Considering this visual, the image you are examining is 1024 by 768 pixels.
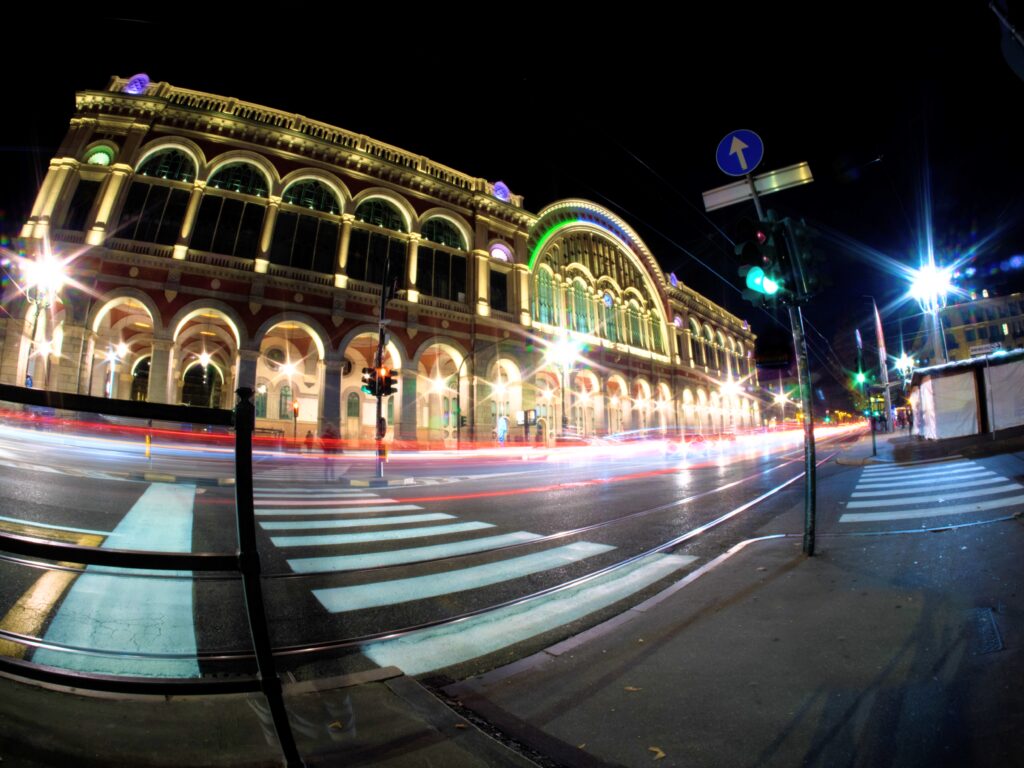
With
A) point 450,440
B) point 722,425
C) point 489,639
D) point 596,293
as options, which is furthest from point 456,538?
point 722,425

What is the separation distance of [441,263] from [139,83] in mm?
18758

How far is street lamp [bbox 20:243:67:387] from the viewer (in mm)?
17406

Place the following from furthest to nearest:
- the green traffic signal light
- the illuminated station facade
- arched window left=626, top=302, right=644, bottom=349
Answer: arched window left=626, top=302, right=644, bottom=349 < the illuminated station facade < the green traffic signal light

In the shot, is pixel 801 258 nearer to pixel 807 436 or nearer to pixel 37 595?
pixel 807 436

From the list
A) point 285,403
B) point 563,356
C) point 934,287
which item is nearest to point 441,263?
point 563,356

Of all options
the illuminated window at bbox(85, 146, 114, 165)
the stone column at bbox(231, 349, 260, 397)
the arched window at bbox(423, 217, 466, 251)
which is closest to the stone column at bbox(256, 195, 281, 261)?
the stone column at bbox(231, 349, 260, 397)

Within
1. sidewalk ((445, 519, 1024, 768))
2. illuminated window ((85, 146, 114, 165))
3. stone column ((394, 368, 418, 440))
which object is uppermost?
illuminated window ((85, 146, 114, 165))

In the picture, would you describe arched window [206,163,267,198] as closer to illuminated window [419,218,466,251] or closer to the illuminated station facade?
the illuminated station facade

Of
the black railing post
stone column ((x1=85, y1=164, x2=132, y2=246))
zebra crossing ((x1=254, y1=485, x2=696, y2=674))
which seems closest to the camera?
the black railing post

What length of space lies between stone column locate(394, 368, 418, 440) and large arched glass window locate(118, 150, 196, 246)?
13833mm

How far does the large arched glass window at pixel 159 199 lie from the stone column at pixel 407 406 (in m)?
13.8

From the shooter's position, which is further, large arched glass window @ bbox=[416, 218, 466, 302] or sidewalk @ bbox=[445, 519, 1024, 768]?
large arched glass window @ bbox=[416, 218, 466, 302]

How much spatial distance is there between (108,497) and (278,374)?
2974 centimetres

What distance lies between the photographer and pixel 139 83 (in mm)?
23250
